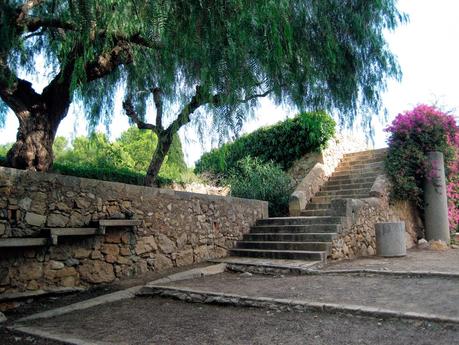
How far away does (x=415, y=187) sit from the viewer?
31.3 feet

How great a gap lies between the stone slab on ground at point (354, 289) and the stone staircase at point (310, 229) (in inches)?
48.7

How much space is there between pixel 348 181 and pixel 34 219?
840 centimetres

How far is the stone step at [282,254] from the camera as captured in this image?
6.99 meters

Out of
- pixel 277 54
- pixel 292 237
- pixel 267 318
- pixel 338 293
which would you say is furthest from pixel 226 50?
pixel 292 237

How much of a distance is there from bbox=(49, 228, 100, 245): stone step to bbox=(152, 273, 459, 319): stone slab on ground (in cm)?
Result: 134

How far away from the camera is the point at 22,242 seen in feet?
14.9

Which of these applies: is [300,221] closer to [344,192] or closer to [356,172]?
[344,192]

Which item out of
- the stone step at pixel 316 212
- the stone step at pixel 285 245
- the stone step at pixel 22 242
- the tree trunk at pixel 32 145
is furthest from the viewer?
the stone step at pixel 316 212

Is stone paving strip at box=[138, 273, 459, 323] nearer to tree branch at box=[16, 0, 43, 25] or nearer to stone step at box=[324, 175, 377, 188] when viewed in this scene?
tree branch at box=[16, 0, 43, 25]

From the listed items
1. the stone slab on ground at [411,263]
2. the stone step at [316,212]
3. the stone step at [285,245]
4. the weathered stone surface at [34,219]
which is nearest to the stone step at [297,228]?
the stone step at [285,245]

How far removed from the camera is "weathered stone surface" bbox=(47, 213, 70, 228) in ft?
16.8

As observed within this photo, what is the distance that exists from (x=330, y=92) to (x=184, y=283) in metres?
3.59

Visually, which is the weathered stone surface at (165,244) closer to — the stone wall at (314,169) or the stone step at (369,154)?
the stone wall at (314,169)

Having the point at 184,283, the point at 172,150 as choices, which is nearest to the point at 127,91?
the point at 172,150
